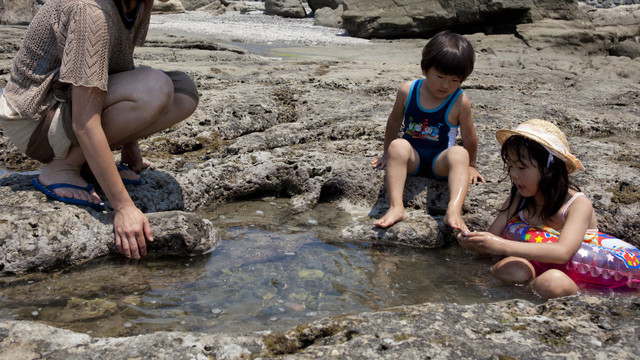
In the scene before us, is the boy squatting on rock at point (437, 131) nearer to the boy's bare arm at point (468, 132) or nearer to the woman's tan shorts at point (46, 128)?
the boy's bare arm at point (468, 132)

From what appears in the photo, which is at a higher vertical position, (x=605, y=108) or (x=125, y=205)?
(x=605, y=108)

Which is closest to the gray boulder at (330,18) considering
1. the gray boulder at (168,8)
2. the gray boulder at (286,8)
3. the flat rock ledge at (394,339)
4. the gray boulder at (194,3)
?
the gray boulder at (286,8)

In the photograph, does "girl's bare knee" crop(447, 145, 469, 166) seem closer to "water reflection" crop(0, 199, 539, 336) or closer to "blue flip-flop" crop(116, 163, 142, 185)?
"water reflection" crop(0, 199, 539, 336)

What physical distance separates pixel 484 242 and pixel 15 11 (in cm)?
1292

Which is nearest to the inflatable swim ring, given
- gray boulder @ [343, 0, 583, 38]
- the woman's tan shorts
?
the woman's tan shorts

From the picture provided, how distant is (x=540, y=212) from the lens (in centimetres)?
282

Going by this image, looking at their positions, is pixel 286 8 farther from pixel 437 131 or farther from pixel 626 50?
pixel 437 131

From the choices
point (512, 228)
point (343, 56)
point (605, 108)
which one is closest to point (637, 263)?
point (512, 228)

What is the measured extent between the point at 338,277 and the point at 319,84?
3.03 meters

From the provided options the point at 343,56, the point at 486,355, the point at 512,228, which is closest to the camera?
the point at 486,355

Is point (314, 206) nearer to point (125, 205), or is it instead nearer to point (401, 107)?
point (401, 107)

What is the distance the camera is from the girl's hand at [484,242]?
8.57 ft

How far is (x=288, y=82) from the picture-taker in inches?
207

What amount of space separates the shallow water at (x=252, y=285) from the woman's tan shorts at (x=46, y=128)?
579 millimetres
